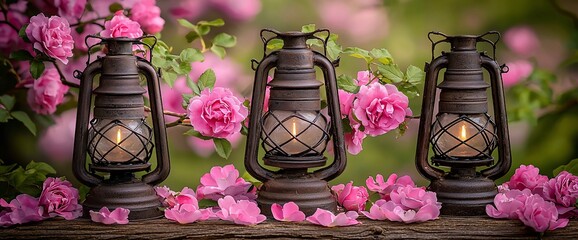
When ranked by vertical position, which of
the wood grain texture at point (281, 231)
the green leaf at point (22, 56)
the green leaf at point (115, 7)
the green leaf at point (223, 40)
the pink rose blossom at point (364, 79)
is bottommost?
the wood grain texture at point (281, 231)

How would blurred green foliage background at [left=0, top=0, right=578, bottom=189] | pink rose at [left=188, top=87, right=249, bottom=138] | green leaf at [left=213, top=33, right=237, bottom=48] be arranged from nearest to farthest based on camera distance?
pink rose at [left=188, top=87, right=249, bottom=138] → green leaf at [left=213, top=33, right=237, bottom=48] → blurred green foliage background at [left=0, top=0, right=578, bottom=189]

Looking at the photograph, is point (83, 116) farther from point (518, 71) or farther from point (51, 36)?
point (518, 71)

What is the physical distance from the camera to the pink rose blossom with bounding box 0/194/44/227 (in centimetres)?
171

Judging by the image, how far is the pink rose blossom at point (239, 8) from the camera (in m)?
2.68

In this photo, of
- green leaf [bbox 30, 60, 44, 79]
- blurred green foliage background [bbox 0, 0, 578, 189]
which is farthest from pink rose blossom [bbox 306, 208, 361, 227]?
blurred green foliage background [bbox 0, 0, 578, 189]

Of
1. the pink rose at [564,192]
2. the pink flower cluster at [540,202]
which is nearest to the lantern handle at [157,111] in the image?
the pink flower cluster at [540,202]

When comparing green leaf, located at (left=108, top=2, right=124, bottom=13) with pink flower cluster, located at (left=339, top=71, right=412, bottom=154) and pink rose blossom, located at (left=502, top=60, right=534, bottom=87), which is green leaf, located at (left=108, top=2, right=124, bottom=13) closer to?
pink flower cluster, located at (left=339, top=71, right=412, bottom=154)

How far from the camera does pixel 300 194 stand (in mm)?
1708

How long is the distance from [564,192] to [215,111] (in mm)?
625

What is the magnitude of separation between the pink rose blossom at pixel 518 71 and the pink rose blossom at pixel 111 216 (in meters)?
1.50

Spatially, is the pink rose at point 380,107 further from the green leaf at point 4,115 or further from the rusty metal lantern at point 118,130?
the green leaf at point 4,115

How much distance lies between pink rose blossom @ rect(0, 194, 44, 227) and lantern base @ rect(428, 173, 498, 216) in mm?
702

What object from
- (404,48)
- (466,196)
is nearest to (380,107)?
(466,196)

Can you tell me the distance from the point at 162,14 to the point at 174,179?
44cm
